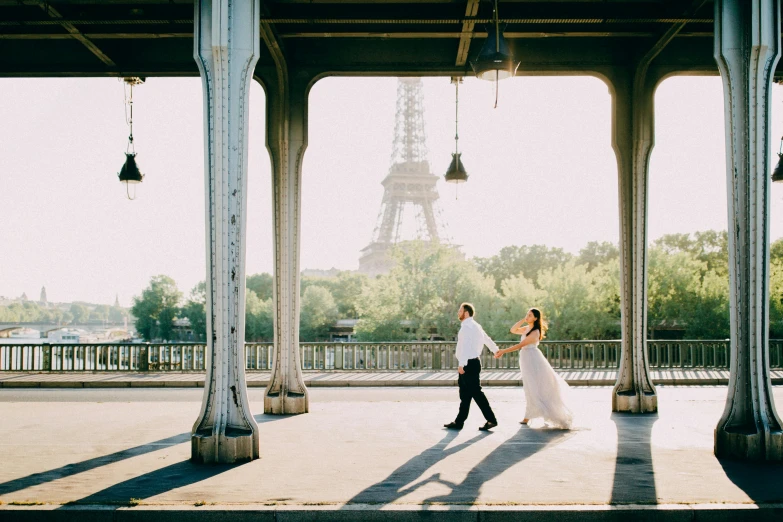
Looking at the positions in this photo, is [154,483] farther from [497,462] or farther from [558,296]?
[558,296]

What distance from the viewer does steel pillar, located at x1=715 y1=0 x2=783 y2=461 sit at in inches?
317

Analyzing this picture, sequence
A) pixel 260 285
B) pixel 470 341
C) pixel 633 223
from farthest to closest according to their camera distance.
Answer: pixel 260 285, pixel 633 223, pixel 470 341

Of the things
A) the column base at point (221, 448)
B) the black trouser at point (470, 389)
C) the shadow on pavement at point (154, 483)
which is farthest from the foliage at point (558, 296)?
the shadow on pavement at point (154, 483)

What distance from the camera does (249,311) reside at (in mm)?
81812

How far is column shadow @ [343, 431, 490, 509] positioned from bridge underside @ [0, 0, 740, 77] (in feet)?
18.5

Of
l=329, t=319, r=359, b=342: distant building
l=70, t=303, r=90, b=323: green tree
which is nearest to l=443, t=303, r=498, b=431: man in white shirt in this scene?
l=329, t=319, r=359, b=342: distant building

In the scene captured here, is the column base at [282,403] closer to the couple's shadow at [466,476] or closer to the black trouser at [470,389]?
the black trouser at [470,389]

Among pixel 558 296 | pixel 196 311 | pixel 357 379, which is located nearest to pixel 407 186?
pixel 196 311

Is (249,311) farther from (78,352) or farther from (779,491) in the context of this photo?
(779,491)

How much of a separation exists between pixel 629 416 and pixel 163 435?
7109 millimetres

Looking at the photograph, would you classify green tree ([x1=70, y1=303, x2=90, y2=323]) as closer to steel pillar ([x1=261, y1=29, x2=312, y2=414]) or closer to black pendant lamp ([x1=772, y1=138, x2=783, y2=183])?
steel pillar ([x1=261, y1=29, x2=312, y2=414])

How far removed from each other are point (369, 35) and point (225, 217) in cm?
459

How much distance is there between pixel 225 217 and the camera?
7.88m

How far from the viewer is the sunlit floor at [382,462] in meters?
6.40
